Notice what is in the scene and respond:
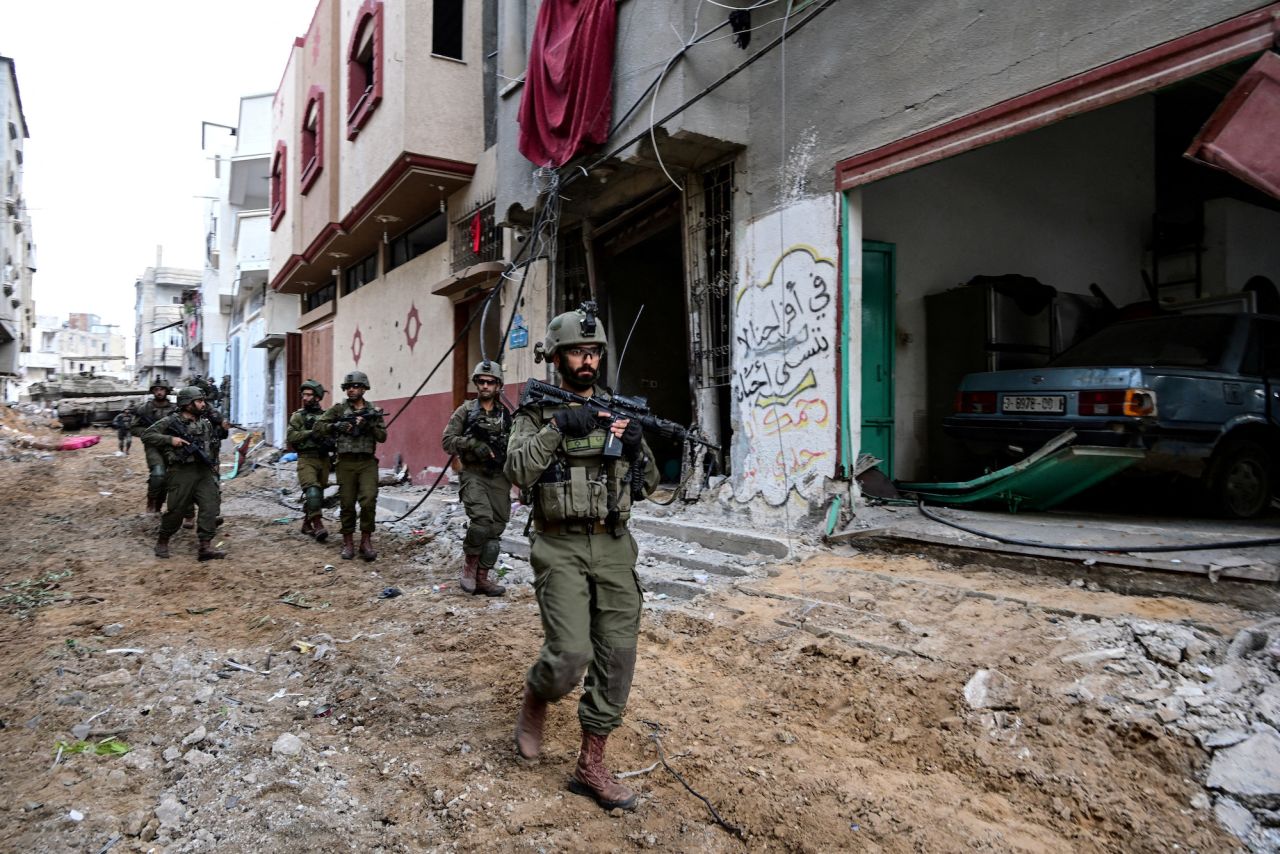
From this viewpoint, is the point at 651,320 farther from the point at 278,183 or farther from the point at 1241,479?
the point at 278,183

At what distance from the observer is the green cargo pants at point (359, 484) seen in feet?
23.6

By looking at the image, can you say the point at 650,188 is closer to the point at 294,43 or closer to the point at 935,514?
the point at 935,514

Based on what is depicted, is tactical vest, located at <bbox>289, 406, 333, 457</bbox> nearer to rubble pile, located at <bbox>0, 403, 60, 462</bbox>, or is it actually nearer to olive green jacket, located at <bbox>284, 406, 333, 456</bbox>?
olive green jacket, located at <bbox>284, 406, 333, 456</bbox>

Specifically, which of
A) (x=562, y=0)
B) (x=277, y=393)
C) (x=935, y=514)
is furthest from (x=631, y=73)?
(x=277, y=393)

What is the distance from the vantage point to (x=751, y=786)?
2.87m

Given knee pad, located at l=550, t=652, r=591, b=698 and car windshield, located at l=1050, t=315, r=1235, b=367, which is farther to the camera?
car windshield, located at l=1050, t=315, r=1235, b=367

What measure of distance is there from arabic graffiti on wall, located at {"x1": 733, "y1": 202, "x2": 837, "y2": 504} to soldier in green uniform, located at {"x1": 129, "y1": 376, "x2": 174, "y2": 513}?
6.79m

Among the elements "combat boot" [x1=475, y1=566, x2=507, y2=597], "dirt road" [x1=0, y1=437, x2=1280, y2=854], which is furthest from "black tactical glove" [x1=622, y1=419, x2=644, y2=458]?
"combat boot" [x1=475, y1=566, x2=507, y2=597]

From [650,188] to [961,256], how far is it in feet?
10.5

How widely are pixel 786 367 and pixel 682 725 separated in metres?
3.41

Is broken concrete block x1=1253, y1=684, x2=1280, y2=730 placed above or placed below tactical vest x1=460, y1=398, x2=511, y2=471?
below

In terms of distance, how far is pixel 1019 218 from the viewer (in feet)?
26.5

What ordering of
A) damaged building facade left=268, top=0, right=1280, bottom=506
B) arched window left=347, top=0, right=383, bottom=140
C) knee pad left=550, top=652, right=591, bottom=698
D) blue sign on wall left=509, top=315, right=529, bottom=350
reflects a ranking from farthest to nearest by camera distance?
1. arched window left=347, top=0, right=383, bottom=140
2. blue sign on wall left=509, top=315, right=529, bottom=350
3. damaged building facade left=268, top=0, right=1280, bottom=506
4. knee pad left=550, top=652, right=591, bottom=698

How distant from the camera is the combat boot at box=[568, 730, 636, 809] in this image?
2.72m
